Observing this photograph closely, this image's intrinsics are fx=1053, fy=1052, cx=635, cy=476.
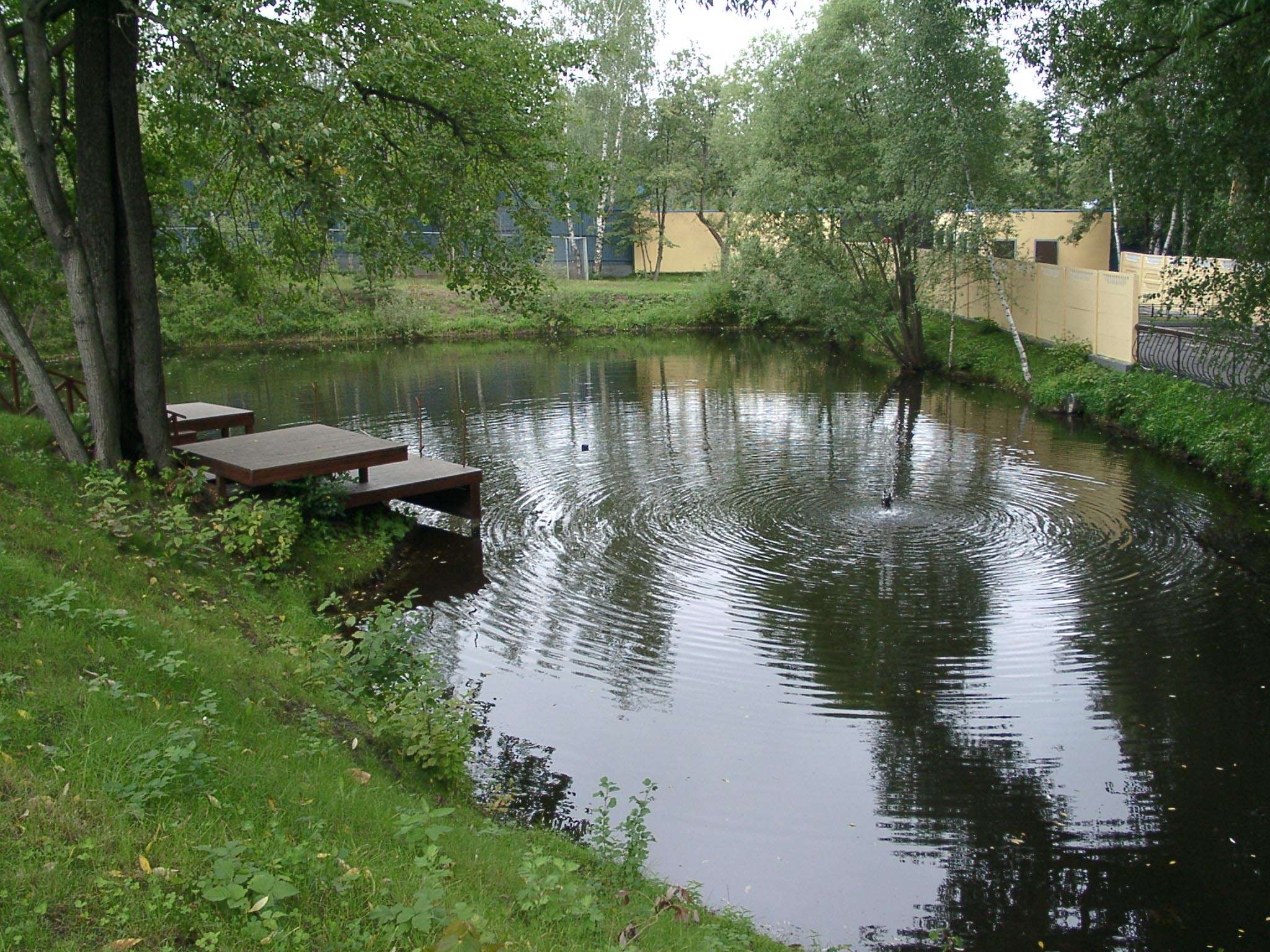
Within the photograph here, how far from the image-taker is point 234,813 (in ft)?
14.9

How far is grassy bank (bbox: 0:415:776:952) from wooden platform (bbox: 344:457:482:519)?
493 cm

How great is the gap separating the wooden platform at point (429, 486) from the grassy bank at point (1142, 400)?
Answer: 962 cm

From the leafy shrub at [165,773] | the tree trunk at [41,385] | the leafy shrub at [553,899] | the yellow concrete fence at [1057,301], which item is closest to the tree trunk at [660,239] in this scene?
the yellow concrete fence at [1057,301]

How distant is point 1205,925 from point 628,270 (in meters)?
45.5

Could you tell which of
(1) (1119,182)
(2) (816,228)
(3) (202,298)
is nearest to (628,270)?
(3) (202,298)

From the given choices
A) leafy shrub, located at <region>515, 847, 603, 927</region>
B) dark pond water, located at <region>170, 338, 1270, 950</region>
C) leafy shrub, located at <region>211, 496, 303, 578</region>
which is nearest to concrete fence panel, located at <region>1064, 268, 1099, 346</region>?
dark pond water, located at <region>170, 338, 1270, 950</region>

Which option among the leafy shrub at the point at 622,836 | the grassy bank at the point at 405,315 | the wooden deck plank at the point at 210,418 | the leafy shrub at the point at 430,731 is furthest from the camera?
the grassy bank at the point at 405,315

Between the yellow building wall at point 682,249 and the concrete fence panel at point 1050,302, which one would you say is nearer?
the concrete fence panel at point 1050,302

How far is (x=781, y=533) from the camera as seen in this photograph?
43.5 ft

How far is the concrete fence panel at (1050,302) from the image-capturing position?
25.0 m

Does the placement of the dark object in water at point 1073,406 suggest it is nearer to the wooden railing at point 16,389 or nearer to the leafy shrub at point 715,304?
the wooden railing at point 16,389

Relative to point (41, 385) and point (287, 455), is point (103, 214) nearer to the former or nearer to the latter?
point (41, 385)

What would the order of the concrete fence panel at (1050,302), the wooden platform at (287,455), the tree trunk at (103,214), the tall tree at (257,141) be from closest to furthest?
the tall tree at (257,141) → the tree trunk at (103,214) → the wooden platform at (287,455) → the concrete fence panel at (1050,302)

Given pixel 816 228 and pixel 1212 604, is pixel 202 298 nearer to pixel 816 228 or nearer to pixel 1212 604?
pixel 816 228
